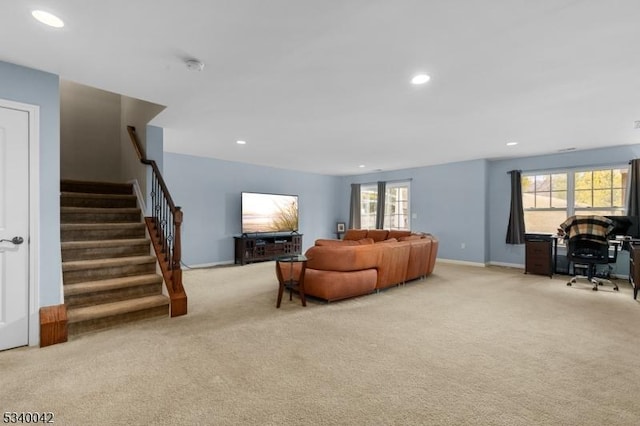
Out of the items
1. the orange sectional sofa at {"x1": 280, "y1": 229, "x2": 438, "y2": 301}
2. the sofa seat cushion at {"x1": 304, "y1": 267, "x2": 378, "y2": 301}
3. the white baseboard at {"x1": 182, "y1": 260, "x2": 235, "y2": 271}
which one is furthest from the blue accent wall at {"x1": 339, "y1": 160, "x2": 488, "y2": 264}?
the white baseboard at {"x1": 182, "y1": 260, "x2": 235, "y2": 271}

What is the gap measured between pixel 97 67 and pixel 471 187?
7.07 metres

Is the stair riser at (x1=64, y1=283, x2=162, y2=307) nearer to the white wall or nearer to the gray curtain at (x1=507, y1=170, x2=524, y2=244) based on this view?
the white wall

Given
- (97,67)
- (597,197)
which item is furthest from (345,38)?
(597,197)

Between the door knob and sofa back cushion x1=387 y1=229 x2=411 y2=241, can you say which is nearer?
the door knob

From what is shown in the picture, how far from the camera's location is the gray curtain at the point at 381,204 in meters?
8.74

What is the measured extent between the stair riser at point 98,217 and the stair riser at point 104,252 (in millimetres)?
582

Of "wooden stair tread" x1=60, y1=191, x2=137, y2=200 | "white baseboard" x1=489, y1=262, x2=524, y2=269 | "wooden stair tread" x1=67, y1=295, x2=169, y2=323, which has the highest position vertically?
"wooden stair tread" x1=60, y1=191, x2=137, y2=200

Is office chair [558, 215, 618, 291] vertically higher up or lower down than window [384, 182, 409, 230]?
lower down

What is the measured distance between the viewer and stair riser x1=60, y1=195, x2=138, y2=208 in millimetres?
4230

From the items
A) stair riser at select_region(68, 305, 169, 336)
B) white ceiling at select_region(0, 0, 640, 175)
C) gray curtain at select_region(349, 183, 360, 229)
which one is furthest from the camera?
gray curtain at select_region(349, 183, 360, 229)

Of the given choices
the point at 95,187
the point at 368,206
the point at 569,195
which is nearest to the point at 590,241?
the point at 569,195

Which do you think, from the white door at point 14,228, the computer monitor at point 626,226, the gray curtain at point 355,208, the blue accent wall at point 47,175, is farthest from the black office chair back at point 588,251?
the white door at point 14,228

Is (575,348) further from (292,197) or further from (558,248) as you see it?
(292,197)

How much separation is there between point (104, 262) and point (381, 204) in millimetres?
6778
